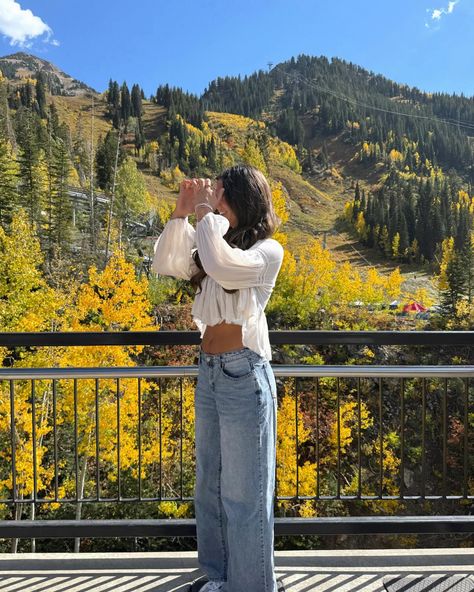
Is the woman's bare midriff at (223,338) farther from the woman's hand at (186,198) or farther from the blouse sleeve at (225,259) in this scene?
the woman's hand at (186,198)

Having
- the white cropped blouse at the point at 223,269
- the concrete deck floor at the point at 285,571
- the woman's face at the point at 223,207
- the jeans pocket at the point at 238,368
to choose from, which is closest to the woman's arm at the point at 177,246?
the white cropped blouse at the point at 223,269

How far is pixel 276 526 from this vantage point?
2461 millimetres

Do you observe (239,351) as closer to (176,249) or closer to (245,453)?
(245,453)

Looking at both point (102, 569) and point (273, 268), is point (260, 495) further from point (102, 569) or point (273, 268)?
point (102, 569)

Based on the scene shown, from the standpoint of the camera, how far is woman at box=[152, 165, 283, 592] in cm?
171

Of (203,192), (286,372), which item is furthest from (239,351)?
(286,372)

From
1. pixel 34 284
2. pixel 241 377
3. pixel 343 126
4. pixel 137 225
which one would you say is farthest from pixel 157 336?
pixel 343 126

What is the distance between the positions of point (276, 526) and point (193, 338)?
3.30 ft

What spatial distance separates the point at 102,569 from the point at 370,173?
13703 cm

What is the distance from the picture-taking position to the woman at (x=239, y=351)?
171cm

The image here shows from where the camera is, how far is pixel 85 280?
38.0m

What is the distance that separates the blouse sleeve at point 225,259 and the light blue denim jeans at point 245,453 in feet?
0.83

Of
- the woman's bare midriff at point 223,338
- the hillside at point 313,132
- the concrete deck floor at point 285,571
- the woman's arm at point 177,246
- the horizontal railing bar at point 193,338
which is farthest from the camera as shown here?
the hillside at point 313,132

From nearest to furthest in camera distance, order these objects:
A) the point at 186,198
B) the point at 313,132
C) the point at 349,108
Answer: the point at 186,198
the point at 313,132
the point at 349,108
